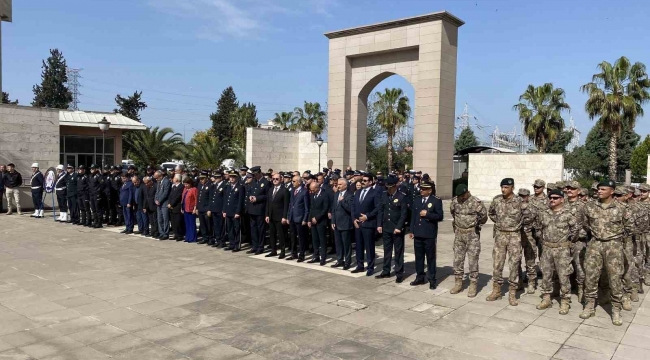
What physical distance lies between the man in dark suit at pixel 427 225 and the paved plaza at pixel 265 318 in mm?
380

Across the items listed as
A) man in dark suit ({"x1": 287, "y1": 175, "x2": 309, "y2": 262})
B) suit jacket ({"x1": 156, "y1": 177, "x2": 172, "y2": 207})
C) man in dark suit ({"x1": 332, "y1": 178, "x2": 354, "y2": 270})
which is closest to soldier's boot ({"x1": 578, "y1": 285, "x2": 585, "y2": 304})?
man in dark suit ({"x1": 332, "y1": 178, "x2": 354, "y2": 270})

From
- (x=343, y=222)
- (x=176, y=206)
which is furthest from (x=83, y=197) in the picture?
(x=343, y=222)

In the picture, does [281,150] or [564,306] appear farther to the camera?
[281,150]

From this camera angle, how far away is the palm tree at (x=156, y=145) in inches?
1171

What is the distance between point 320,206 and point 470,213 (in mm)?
2939

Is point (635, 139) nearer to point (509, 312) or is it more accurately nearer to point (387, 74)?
point (387, 74)

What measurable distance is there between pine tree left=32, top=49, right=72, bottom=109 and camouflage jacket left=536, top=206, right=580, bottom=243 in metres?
65.3

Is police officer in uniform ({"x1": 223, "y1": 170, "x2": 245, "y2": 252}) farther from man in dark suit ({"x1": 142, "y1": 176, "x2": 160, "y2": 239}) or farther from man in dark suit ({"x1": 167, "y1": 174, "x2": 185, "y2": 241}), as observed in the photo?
man in dark suit ({"x1": 142, "y1": 176, "x2": 160, "y2": 239})

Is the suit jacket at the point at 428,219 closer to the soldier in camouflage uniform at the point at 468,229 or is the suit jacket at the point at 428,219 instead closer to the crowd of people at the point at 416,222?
the crowd of people at the point at 416,222

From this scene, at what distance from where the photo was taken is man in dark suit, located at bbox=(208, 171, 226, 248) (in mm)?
10070

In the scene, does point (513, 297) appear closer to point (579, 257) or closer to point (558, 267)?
point (558, 267)

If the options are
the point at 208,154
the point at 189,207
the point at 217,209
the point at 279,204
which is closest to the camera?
the point at 279,204

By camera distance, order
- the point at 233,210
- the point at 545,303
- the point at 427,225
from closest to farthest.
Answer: the point at 545,303
the point at 427,225
the point at 233,210

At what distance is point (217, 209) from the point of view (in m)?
10.1
